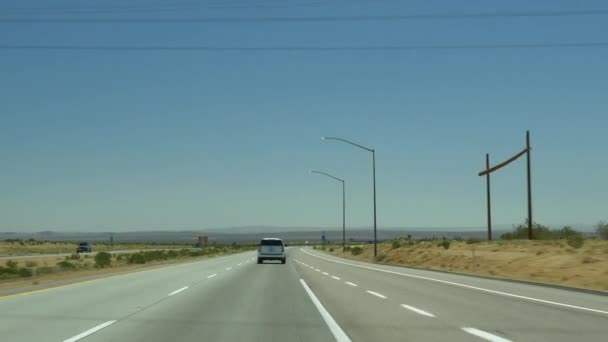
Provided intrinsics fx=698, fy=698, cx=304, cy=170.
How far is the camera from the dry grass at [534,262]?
2695 cm

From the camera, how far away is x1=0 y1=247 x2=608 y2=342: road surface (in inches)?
470

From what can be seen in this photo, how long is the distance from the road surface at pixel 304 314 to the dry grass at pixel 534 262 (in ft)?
11.9

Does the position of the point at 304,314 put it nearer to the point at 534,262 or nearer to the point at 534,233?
the point at 534,262

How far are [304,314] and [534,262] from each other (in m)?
21.7

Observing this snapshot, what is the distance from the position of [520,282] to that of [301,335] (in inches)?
691

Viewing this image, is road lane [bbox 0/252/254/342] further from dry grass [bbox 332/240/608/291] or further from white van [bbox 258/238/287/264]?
white van [bbox 258/238/287/264]

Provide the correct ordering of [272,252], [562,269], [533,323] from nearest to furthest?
[533,323] → [562,269] → [272,252]

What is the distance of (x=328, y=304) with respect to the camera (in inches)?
707

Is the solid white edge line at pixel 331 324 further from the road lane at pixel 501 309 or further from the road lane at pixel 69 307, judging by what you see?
the road lane at pixel 69 307

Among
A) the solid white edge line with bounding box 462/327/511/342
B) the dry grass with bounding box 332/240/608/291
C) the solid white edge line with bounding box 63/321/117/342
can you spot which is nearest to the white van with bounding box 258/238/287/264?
the dry grass with bounding box 332/240/608/291

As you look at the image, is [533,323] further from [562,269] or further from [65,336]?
[562,269]

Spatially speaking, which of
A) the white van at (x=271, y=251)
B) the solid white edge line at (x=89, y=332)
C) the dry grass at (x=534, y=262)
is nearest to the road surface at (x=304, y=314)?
the solid white edge line at (x=89, y=332)

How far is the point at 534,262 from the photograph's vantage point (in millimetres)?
34094

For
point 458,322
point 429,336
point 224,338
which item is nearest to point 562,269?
point 458,322
